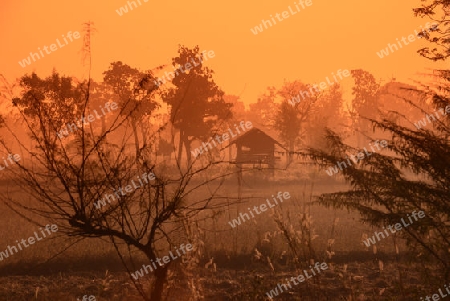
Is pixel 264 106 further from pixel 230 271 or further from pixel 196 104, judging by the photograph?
pixel 230 271

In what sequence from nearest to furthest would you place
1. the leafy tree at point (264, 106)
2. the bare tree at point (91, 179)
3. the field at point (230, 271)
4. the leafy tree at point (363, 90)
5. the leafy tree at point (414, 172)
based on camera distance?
1. the bare tree at point (91, 179)
2. the leafy tree at point (414, 172)
3. the field at point (230, 271)
4. the leafy tree at point (363, 90)
5. the leafy tree at point (264, 106)

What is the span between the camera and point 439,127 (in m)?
5.49

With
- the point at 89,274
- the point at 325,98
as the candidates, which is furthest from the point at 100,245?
the point at 325,98

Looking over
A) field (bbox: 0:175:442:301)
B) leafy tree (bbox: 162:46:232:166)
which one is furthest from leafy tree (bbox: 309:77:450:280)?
leafy tree (bbox: 162:46:232:166)

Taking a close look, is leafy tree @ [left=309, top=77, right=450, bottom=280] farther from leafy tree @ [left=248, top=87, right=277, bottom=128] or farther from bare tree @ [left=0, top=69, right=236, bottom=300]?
leafy tree @ [left=248, top=87, right=277, bottom=128]

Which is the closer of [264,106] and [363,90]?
[363,90]

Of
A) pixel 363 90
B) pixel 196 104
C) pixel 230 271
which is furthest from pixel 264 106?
pixel 230 271

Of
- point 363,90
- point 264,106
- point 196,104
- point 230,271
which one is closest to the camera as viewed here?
point 230,271

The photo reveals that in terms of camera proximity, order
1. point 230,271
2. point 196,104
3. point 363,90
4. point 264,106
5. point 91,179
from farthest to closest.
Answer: point 264,106
point 363,90
point 196,104
point 230,271
point 91,179

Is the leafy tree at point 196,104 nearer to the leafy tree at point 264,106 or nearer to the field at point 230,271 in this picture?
the field at point 230,271

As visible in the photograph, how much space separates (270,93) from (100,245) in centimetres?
9607

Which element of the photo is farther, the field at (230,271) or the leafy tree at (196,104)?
the leafy tree at (196,104)

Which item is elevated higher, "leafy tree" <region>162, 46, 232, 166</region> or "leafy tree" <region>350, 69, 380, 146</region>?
"leafy tree" <region>162, 46, 232, 166</region>

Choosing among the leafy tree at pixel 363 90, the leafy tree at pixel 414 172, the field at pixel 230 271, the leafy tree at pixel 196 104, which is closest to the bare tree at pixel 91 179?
the leafy tree at pixel 414 172
